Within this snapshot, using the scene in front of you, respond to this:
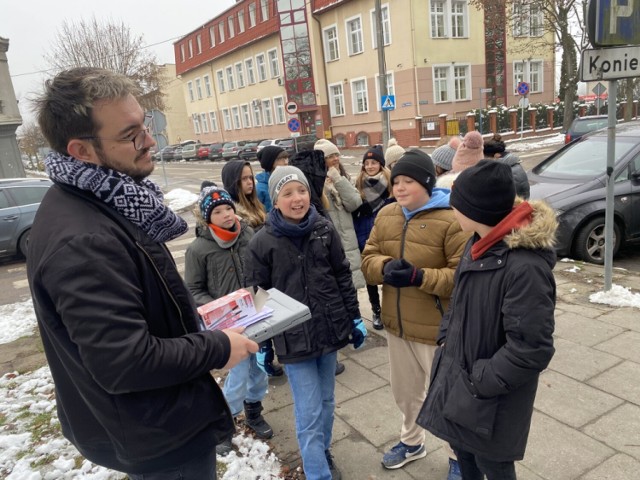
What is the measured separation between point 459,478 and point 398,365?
668 millimetres

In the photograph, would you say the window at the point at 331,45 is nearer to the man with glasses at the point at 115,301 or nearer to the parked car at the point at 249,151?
the parked car at the point at 249,151

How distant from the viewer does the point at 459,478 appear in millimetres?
2467

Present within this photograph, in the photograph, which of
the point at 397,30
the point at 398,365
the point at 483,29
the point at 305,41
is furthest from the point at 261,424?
the point at 305,41

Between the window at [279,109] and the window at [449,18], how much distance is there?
14.3 meters

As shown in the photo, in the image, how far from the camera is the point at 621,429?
2.79 metres

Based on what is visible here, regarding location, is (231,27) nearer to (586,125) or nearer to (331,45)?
(331,45)

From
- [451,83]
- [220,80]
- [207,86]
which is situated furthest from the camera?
[207,86]

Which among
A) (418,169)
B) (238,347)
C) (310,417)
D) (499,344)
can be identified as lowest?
(310,417)

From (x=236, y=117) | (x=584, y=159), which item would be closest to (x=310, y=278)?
(x=584, y=159)

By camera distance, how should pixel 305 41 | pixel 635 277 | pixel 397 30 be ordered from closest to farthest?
1. pixel 635 277
2. pixel 397 30
3. pixel 305 41

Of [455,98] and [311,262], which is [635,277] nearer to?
[311,262]

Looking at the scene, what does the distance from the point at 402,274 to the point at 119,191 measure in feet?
4.71

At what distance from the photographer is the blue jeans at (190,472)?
1.57 meters

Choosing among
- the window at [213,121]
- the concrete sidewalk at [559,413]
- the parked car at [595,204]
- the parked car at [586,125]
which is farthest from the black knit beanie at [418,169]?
the window at [213,121]
